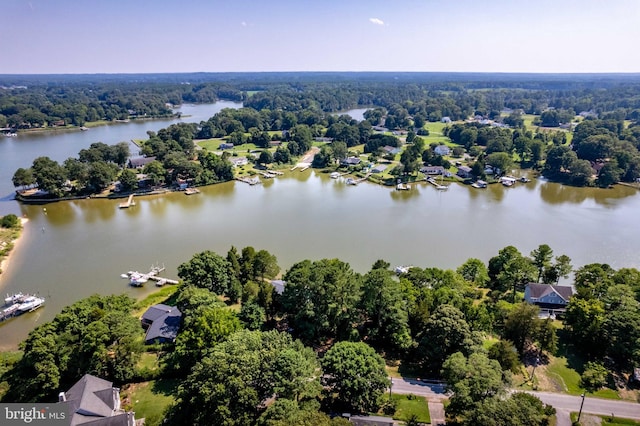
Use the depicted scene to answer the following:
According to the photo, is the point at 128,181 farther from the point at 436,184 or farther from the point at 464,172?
the point at 464,172

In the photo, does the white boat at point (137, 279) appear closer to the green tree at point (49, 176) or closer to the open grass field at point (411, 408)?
the open grass field at point (411, 408)

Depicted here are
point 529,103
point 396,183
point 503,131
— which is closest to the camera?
point 396,183

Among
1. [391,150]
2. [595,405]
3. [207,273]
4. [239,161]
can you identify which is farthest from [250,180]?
[595,405]

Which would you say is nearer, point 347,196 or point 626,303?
point 626,303

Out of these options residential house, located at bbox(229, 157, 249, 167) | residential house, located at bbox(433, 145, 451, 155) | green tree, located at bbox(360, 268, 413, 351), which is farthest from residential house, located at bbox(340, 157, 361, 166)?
green tree, located at bbox(360, 268, 413, 351)

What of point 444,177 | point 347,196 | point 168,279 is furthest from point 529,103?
point 168,279

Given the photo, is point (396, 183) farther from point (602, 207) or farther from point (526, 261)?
point (526, 261)

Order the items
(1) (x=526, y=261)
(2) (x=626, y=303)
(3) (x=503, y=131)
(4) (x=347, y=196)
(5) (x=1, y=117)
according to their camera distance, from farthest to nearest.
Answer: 1. (5) (x=1, y=117)
2. (3) (x=503, y=131)
3. (4) (x=347, y=196)
4. (1) (x=526, y=261)
5. (2) (x=626, y=303)
